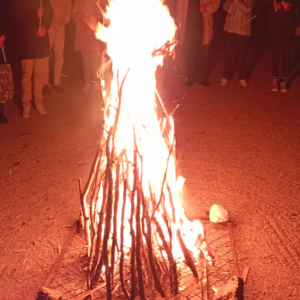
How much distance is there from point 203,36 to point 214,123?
81.0 inches

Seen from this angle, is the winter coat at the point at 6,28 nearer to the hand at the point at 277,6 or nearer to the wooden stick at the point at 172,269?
the hand at the point at 277,6

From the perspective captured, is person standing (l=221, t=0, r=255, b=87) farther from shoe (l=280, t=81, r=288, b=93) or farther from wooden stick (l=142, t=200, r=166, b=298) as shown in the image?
wooden stick (l=142, t=200, r=166, b=298)

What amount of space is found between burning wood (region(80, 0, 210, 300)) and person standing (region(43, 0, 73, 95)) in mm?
4913

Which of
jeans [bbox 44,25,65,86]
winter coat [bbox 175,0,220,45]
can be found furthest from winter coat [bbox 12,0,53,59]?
winter coat [bbox 175,0,220,45]

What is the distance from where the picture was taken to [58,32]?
7719 mm

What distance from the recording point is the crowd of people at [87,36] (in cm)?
623

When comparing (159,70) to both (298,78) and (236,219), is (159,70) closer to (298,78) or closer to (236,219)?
(236,219)

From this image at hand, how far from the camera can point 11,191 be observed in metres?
4.46

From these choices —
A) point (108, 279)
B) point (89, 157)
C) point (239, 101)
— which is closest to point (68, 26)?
point (239, 101)

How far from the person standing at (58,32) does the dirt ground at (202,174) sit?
0.48m

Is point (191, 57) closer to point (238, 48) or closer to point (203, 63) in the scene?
point (203, 63)

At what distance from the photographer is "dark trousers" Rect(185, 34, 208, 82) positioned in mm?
7377

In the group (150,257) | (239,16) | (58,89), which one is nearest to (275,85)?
(239,16)

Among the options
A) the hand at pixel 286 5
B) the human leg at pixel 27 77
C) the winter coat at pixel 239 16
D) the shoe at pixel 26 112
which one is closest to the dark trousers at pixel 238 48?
the winter coat at pixel 239 16
